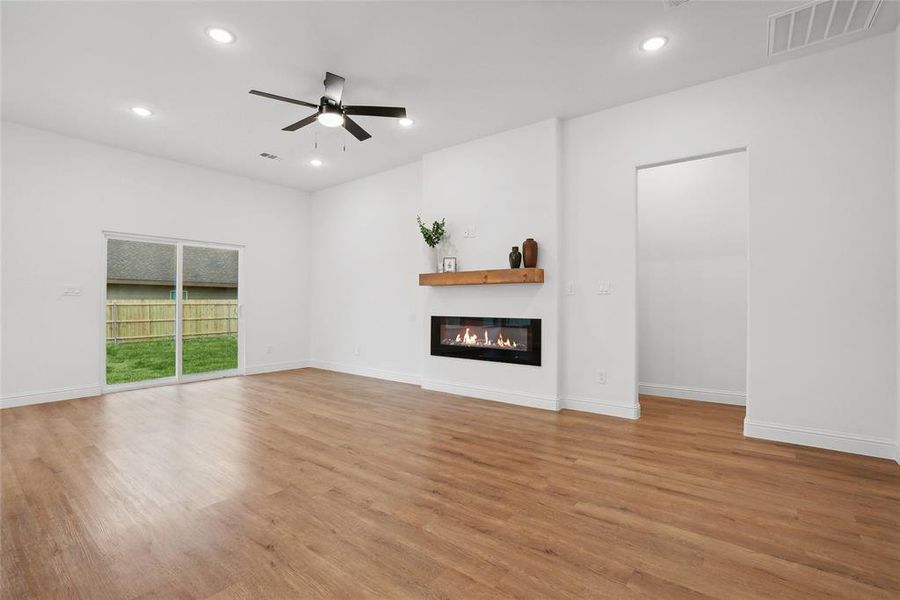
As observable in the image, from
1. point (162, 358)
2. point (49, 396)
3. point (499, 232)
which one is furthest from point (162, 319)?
point (499, 232)

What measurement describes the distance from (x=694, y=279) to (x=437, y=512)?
4.14m

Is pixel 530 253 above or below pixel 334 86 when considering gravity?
below

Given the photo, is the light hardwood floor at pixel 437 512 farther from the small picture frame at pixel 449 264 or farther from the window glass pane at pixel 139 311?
the small picture frame at pixel 449 264

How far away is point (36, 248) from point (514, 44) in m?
5.43

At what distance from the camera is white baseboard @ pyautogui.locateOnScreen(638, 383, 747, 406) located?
4.47 meters

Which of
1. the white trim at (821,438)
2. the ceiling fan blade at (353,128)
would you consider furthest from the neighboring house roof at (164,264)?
the white trim at (821,438)

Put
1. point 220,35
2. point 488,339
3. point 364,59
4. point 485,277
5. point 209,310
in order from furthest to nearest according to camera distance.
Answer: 1. point 209,310
2. point 488,339
3. point 485,277
4. point 364,59
5. point 220,35

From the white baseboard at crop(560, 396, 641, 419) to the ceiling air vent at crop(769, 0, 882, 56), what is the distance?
3.11 m

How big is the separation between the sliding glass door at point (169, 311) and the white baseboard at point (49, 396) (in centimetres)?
22

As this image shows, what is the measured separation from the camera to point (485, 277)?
4535mm

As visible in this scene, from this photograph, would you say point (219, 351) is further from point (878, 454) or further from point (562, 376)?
point (878, 454)

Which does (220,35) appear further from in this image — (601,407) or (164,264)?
(601,407)

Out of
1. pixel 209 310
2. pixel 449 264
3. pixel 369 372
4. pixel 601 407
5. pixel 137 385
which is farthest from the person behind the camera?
pixel 369 372

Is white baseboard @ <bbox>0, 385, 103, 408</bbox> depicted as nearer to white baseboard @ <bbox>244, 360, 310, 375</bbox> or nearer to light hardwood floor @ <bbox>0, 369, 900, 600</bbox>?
light hardwood floor @ <bbox>0, 369, 900, 600</bbox>
